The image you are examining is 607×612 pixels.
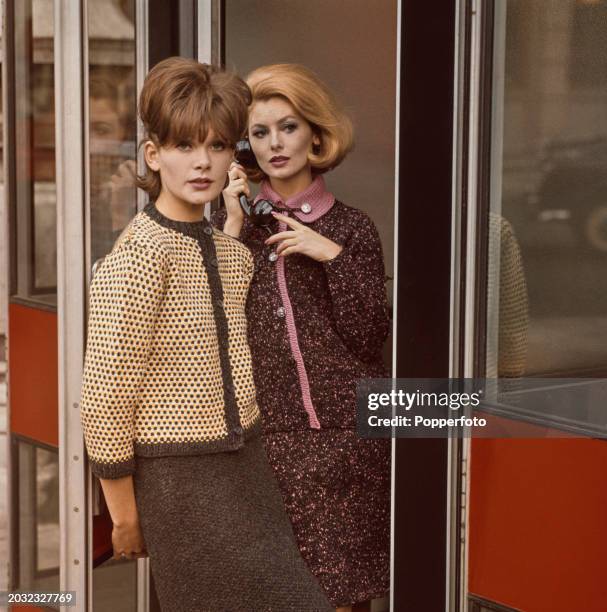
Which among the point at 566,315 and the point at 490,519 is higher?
the point at 566,315

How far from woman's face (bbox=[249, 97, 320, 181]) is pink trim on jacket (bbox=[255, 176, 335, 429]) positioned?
0.17 feet

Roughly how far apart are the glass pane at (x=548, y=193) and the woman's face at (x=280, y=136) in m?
0.50

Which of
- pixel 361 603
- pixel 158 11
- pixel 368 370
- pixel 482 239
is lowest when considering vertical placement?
pixel 361 603

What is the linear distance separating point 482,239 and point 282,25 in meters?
1.22

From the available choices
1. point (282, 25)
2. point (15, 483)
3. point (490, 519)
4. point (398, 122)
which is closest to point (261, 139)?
point (398, 122)

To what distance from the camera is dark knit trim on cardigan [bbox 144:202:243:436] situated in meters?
2.07

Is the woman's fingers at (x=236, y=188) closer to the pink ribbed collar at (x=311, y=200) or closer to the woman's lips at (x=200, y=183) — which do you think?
the pink ribbed collar at (x=311, y=200)

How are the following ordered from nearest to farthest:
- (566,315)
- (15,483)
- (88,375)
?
(88,375) < (566,315) < (15,483)

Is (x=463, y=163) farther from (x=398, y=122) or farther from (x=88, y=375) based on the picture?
(x=88, y=375)

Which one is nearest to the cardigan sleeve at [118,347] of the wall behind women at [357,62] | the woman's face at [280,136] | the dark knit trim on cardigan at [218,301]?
the dark knit trim on cardigan at [218,301]

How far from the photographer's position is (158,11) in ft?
9.21

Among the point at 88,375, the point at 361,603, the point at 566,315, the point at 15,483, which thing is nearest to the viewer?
the point at 88,375
